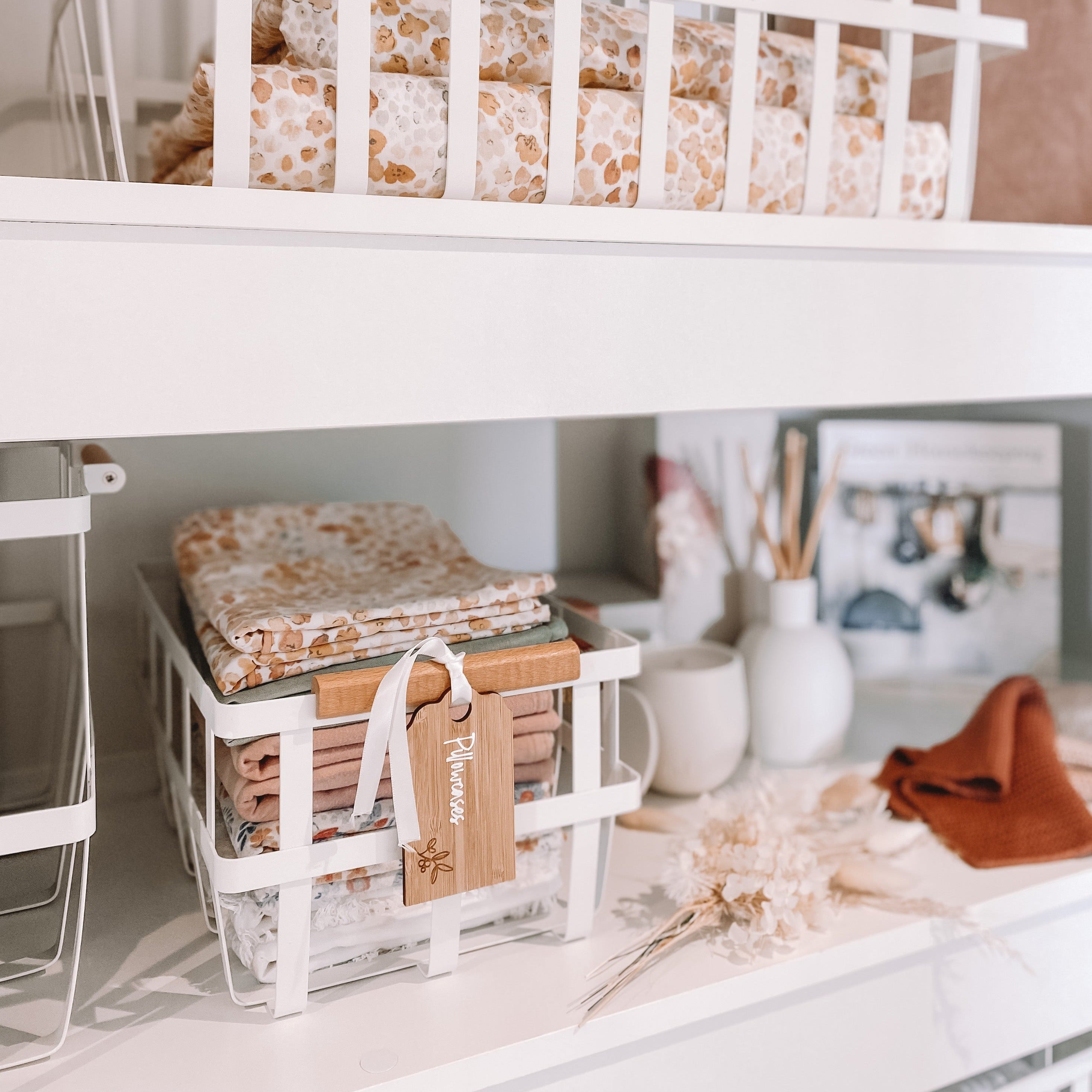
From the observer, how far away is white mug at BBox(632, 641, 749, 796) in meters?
1.25

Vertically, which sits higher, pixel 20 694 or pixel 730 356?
pixel 730 356

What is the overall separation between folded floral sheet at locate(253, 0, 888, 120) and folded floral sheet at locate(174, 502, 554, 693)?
1.40ft

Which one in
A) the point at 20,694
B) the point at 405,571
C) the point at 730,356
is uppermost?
the point at 730,356

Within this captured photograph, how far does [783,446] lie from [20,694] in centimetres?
116

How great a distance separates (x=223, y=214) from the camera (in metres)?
0.65

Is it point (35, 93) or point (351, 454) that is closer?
point (35, 93)

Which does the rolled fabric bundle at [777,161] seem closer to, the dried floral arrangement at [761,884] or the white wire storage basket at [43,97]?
the dried floral arrangement at [761,884]

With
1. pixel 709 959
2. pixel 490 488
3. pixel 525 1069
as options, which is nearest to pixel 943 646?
pixel 490 488

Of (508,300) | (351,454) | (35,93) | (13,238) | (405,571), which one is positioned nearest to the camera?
(13,238)

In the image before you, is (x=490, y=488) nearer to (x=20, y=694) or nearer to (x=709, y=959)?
(x=20, y=694)

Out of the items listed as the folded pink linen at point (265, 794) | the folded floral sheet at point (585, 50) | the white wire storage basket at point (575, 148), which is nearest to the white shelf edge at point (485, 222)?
the white wire storage basket at point (575, 148)

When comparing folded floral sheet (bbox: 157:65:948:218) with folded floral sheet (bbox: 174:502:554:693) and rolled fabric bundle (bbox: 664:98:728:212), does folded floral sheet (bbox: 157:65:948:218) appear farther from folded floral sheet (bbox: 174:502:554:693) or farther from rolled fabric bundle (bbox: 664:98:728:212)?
folded floral sheet (bbox: 174:502:554:693)

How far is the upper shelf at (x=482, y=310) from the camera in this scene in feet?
2.06

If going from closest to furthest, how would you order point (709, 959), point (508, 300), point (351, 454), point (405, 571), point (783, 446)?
1. point (508, 300)
2. point (709, 959)
3. point (405, 571)
4. point (351, 454)
5. point (783, 446)
